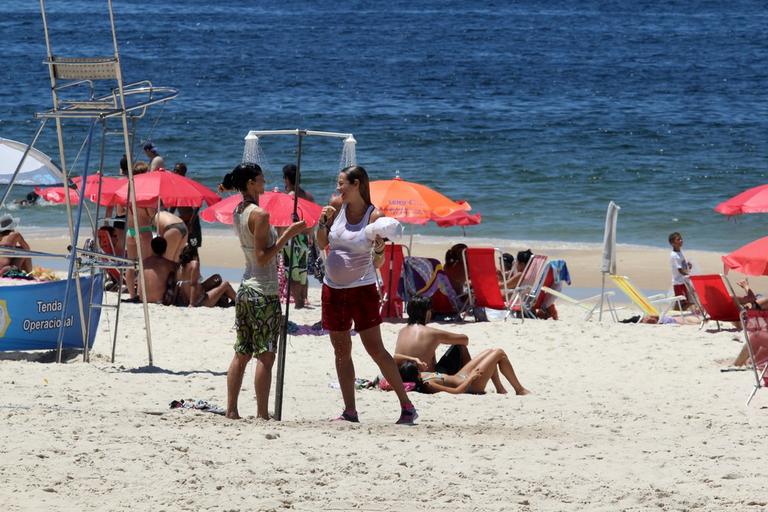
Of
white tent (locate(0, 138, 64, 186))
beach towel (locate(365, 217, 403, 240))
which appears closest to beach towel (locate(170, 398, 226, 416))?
beach towel (locate(365, 217, 403, 240))

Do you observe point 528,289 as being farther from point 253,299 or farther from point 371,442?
point 371,442

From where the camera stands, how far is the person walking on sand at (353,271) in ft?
19.6

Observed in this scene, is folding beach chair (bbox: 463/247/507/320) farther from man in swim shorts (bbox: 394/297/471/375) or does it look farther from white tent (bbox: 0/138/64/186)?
white tent (bbox: 0/138/64/186)

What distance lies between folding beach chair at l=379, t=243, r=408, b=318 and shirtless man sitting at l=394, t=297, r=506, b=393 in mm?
2779

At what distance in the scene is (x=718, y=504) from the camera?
4855 mm

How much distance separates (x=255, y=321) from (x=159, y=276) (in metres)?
5.14

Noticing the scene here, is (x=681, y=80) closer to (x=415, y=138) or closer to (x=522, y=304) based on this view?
(x=415, y=138)

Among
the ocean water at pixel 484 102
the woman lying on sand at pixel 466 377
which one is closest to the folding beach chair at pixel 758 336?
the woman lying on sand at pixel 466 377

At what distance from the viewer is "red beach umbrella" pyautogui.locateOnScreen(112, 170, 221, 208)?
11.2m

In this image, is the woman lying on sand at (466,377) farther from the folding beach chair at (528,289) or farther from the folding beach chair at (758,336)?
the folding beach chair at (528,289)

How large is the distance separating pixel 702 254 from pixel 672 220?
8.61 ft

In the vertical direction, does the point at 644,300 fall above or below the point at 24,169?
below

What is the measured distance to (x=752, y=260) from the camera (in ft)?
30.2

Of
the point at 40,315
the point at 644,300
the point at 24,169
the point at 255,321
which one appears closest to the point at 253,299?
the point at 255,321
